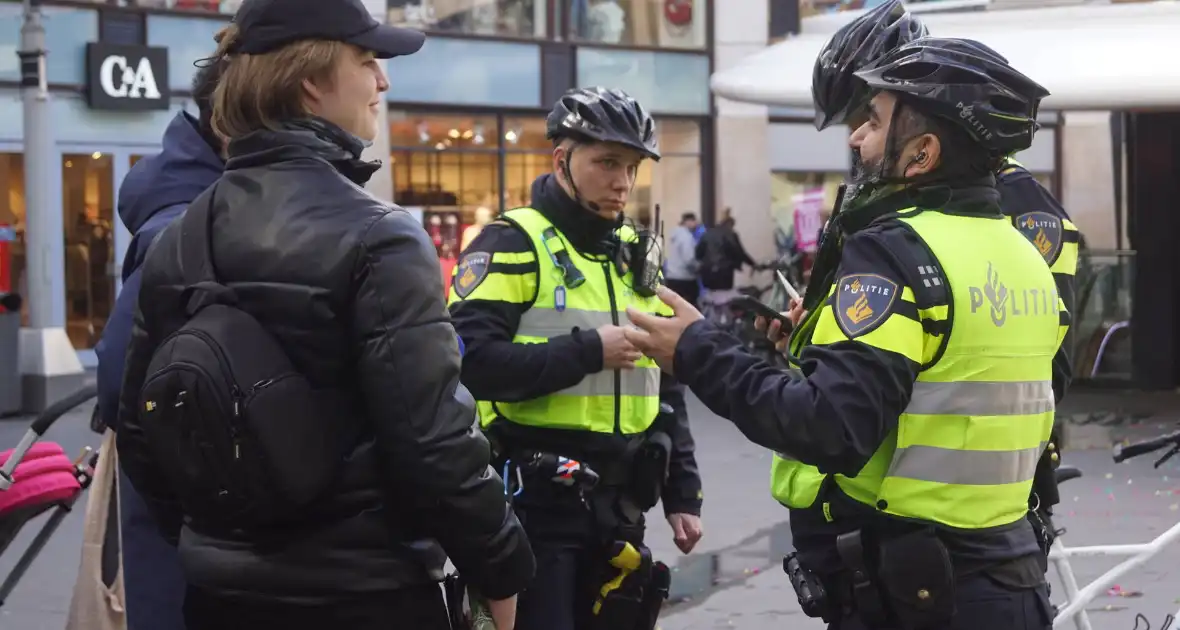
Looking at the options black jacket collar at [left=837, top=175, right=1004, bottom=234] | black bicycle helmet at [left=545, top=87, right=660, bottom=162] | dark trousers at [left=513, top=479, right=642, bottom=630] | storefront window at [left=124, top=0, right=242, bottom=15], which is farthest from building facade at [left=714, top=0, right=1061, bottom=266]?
black jacket collar at [left=837, top=175, right=1004, bottom=234]

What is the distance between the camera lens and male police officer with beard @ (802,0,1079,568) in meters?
3.49

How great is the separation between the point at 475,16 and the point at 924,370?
19.9 meters

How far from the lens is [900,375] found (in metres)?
2.76

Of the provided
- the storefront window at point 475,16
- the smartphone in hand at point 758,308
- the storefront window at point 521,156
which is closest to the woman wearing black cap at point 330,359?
the smartphone in hand at point 758,308

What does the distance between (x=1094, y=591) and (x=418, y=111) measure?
686 inches

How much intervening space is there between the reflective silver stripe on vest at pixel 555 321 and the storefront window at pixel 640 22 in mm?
19272

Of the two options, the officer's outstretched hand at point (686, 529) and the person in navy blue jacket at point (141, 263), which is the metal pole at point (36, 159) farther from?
the person in navy blue jacket at point (141, 263)

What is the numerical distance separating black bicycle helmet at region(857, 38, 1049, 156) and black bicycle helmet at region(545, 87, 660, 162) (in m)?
1.41

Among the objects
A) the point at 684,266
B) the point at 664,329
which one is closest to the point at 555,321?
the point at 664,329

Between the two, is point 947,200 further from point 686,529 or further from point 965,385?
point 686,529

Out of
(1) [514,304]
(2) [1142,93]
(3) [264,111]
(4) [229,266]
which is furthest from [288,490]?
(2) [1142,93]

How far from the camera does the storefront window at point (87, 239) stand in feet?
57.3

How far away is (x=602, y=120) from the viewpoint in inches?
170

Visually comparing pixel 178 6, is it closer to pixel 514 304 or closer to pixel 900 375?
pixel 514 304
